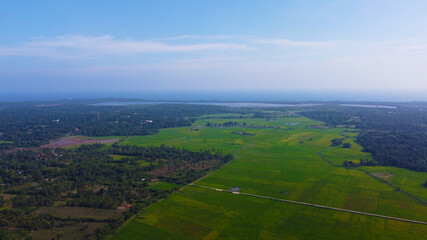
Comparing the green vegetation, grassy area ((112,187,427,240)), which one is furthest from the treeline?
grassy area ((112,187,427,240))

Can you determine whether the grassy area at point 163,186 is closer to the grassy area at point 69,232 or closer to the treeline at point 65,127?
the grassy area at point 69,232

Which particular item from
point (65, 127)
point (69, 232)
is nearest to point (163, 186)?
point (69, 232)

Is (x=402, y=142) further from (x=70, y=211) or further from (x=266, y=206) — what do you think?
(x=70, y=211)

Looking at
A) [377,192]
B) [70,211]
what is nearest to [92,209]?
[70,211]

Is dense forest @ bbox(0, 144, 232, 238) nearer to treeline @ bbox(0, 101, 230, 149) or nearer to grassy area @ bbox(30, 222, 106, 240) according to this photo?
grassy area @ bbox(30, 222, 106, 240)

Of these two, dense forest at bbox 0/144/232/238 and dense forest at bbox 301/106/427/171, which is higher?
dense forest at bbox 301/106/427/171

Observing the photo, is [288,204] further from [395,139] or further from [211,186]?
[395,139]

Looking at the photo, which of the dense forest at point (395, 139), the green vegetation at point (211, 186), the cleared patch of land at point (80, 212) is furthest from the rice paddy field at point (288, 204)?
the dense forest at point (395, 139)
